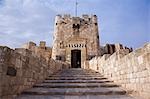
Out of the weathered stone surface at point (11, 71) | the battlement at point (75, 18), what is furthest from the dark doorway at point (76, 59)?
the weathered stone surface at point (11, 71)

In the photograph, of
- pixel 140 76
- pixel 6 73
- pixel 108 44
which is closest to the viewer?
pixel 6 73

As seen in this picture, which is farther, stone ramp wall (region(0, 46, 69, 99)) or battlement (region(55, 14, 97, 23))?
battlement (region(55, 14, 97, 23))

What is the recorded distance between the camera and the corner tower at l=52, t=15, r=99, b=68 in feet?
66.1

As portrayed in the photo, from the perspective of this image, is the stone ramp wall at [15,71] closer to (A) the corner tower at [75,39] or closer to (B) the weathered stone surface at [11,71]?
(B) the weathered stone surface at [11,71]

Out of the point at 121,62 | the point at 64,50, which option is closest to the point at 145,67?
the point at 121,62

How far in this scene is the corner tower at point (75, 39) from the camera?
20.2 meters

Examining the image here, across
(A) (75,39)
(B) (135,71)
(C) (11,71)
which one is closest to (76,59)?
(A) (75,39)

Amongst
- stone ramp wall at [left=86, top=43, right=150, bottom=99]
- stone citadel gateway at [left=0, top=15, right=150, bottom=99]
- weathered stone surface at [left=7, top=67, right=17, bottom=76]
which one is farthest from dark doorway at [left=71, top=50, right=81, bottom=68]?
weathered stone surface at [left=7, top=67, right=17, bottom=76]

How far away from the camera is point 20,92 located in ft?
16.1

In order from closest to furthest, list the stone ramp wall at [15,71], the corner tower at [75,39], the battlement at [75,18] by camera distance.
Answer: the stone ramp wall at [15,71] → the corner tower at [75,39] → the battlement at [75,18]

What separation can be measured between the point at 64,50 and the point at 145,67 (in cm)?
1620

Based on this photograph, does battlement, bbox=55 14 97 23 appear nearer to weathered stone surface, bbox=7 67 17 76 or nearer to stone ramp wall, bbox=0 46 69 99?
stone ramp wall, bbox=0 46 69 99

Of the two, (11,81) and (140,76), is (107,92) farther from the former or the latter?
(11,81)

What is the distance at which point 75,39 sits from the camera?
20.7 meters
